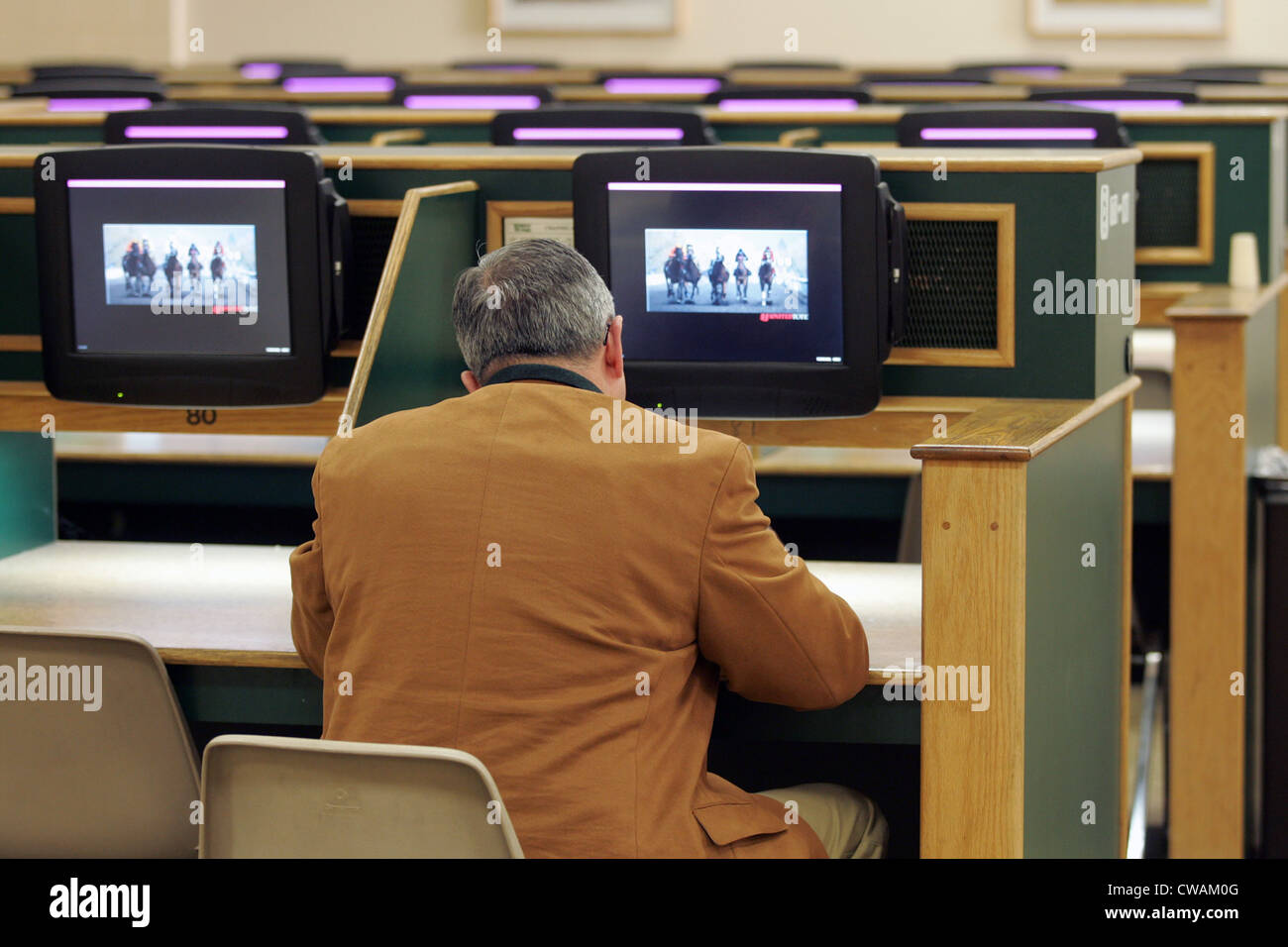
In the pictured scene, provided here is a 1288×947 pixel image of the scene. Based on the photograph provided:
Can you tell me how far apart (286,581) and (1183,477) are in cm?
153

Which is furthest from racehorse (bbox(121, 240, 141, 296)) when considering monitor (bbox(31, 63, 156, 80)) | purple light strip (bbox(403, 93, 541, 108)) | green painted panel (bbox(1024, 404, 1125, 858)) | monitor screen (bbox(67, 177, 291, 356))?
monitor (bbox(31, 63, 156, 80))

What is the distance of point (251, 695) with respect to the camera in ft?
6.93

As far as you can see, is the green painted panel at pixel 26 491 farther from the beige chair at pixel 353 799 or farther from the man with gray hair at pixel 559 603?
the beige chair at pixel 353 799

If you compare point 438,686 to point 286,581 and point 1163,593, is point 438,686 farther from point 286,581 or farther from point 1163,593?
point 1163,593

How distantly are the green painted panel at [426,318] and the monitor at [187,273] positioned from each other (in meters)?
0.13

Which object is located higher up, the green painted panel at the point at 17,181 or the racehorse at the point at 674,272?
the green painted panel at the point at 17,181

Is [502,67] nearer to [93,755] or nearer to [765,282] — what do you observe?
[765,282]

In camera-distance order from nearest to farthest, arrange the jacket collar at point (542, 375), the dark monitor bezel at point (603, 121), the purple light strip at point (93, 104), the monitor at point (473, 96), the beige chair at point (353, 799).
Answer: the beige chair at point (353, 799) < the jacket collar at point (542, 375) < the dark monitor bezel at point (603, 121) < the purple light strip at point (93, 104) < the monitor at point (473, 96)

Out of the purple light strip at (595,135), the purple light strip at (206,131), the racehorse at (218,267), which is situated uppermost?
the purple light strip at (206,131)

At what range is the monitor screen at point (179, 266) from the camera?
245 centimetres

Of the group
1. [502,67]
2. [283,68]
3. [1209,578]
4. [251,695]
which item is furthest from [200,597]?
[502,67]

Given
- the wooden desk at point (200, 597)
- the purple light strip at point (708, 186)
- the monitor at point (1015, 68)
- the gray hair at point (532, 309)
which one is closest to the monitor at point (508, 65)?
the monitor at point (1015, 68)

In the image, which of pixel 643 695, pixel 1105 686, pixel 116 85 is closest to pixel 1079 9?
pixel 116 85

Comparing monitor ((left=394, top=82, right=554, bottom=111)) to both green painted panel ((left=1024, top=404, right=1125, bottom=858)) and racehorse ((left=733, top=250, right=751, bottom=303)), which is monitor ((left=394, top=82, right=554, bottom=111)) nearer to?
racehorse ((left=733, top=250, right=751, bottom=303))
